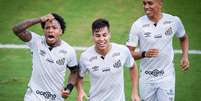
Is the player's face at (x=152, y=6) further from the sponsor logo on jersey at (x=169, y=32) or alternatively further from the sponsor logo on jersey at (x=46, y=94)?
the sponsor logo on jersey at (x=46, y=94)

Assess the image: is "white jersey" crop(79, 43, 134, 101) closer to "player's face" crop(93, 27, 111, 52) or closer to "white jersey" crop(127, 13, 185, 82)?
"player's face" crop(93, 27, 111, 52)

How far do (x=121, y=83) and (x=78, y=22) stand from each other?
8704 millimetres

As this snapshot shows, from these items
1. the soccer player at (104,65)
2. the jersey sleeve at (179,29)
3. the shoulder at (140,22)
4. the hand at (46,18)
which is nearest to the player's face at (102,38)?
the soccer player at (104,65)

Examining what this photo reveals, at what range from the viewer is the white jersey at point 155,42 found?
1188 centimetres

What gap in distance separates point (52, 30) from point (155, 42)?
6.78 ft

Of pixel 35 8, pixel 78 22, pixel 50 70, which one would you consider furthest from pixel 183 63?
pixel 35 8

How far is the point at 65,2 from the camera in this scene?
20750 millimetres

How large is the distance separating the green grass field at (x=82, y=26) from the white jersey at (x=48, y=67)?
3679mm

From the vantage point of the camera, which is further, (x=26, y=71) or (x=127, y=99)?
(x=26, y=71)

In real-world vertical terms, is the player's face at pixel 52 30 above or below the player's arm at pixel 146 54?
above

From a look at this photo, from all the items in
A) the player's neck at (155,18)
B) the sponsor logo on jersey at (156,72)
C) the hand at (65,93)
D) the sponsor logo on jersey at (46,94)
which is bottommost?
Result: the sponsor logo on jersey at (46,94)

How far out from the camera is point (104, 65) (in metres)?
10.7

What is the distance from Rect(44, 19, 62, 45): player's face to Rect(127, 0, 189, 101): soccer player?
1.55m

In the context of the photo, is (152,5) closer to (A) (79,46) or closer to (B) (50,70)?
(B) (50,70)
